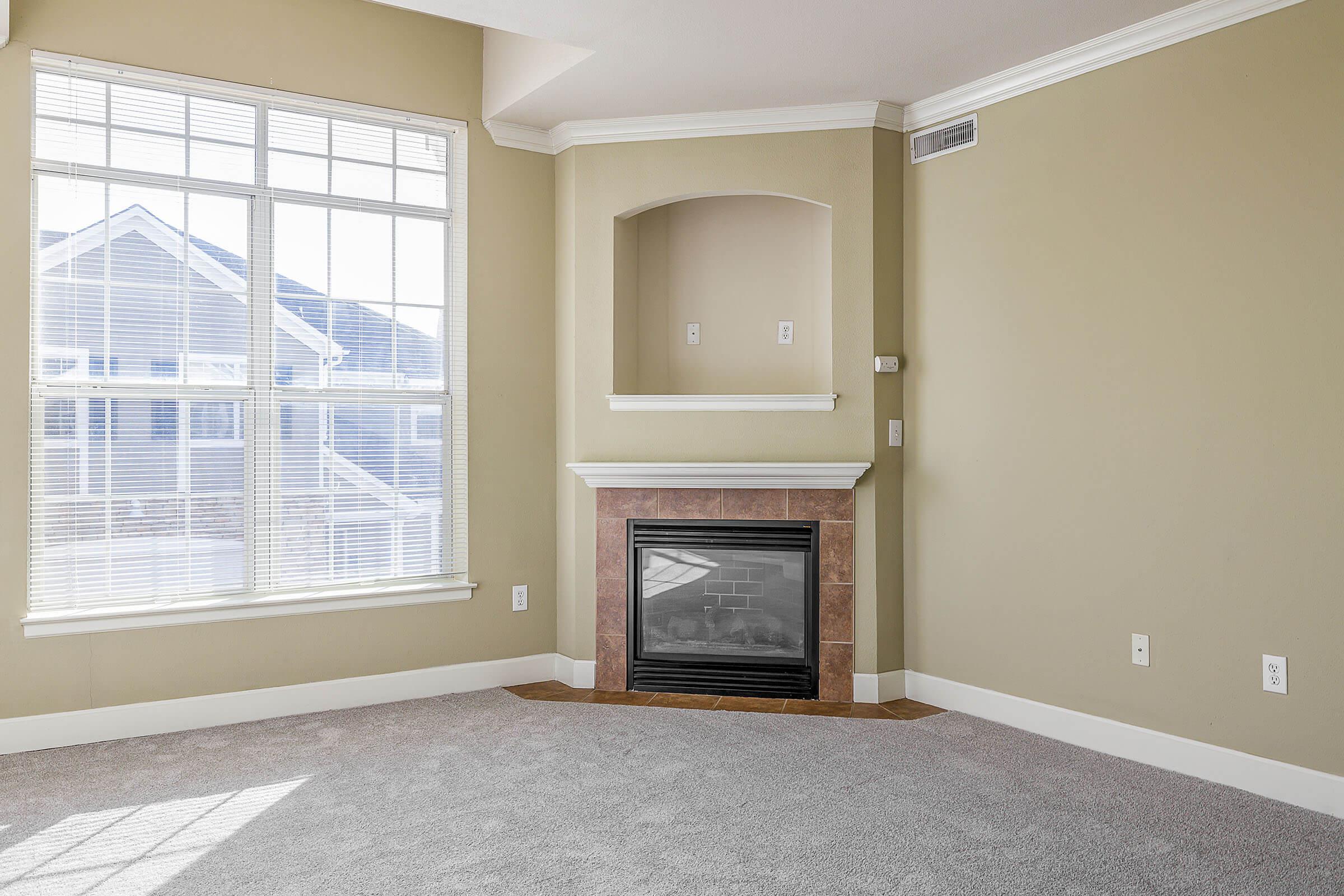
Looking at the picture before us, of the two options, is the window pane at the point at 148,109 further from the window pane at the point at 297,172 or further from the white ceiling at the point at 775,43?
the white ceiling at the point at 775,43

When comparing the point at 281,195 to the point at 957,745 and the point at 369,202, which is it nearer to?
the point at 369,202

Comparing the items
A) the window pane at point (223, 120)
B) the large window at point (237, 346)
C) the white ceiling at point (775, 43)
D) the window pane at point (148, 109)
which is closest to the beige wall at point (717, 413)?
the white ceiling at point (775, 43)

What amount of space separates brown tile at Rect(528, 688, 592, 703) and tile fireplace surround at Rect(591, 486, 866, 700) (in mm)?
119

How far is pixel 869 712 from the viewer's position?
153 inches

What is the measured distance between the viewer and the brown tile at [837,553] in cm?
407

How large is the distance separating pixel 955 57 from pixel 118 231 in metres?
3.33

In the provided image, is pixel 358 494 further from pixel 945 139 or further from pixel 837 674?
pixel 945 139

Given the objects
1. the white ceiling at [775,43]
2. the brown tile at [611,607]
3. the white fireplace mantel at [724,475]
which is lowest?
the brown tile at [611,607]

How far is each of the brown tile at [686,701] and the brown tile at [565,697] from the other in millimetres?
323

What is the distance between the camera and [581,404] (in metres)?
4.33

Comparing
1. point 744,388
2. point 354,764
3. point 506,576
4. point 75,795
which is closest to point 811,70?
point 744,388

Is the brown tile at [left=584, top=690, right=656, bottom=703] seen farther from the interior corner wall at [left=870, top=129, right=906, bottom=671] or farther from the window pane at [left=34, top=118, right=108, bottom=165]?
the window pane at [left=34, top=118, right=108, bottom=165]

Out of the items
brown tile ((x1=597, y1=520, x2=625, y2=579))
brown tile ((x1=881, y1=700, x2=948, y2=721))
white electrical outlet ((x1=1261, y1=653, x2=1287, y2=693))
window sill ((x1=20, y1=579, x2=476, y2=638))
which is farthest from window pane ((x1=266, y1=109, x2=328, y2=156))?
white electrical outlet ((x1=1261, y1=653, x2=1287, y2=693))

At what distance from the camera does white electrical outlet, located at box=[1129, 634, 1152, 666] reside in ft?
10.7
